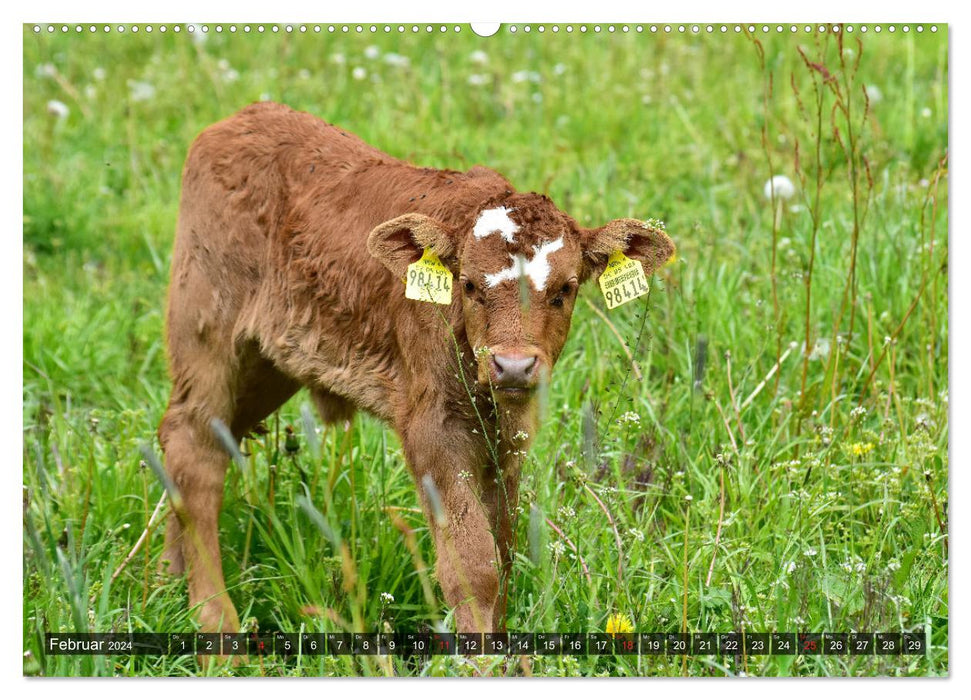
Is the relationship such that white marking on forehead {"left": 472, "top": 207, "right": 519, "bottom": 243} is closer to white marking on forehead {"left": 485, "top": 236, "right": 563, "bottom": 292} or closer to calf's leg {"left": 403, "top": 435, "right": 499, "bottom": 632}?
white marking on forehead {"left": 485, "top": 236, "right": 563, "bottom": 292}

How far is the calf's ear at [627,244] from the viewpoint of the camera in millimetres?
4551

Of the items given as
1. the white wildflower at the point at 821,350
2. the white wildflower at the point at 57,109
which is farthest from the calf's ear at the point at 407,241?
the white wildflower at the point at 57,109

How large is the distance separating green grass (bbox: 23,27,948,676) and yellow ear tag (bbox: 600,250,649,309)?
18 centimetres

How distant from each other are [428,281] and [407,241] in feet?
0.54

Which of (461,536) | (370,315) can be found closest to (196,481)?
(370,315)

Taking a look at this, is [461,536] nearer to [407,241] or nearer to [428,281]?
[428,281]

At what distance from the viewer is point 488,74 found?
836 cm

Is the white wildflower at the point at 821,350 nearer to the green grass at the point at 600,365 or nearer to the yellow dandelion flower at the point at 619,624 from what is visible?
the green grass at the point at 600,365

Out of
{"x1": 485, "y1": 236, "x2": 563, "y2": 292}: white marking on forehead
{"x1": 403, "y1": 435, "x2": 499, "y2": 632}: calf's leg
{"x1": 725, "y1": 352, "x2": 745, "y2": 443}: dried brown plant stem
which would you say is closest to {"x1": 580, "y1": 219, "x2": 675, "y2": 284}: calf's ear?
{"x1": 485, "y1": 236, "x2": 563, "y2": 292}: white marking on forehead

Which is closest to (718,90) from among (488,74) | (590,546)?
(488,74)

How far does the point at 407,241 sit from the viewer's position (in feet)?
15.0

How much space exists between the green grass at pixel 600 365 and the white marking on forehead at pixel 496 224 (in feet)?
2.06

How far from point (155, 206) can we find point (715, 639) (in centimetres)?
488

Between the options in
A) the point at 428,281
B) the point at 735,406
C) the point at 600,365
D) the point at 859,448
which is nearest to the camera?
the point at 428,281
